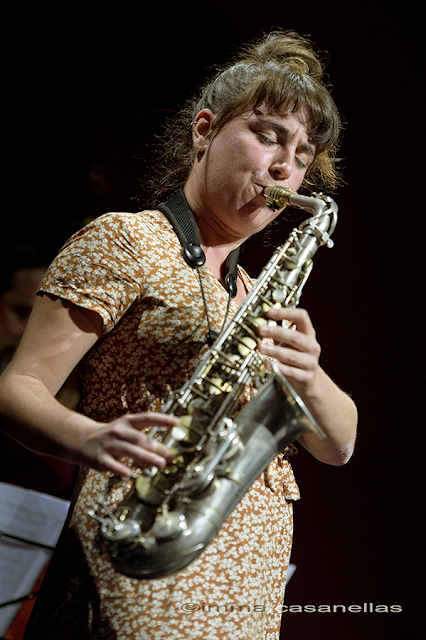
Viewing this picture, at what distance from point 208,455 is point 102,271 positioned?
39 centimetres

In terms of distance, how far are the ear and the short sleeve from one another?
1.37 ft

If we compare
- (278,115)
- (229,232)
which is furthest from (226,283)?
(278,115)

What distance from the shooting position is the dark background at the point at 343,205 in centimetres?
217

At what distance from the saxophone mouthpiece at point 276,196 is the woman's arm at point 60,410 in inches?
19.7

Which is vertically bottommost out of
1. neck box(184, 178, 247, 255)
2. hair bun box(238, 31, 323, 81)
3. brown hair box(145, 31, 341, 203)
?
neck box(184, 178, 247, 255)

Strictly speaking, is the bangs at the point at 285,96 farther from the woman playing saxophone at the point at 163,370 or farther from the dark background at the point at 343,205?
the dark background at the point at 343,205

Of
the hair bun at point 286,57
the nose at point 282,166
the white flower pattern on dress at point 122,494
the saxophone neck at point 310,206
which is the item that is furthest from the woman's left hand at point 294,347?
the hair bun at point 286,57

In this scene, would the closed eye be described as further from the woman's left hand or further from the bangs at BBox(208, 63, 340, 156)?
the woman's left hand

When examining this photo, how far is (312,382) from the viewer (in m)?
1.09

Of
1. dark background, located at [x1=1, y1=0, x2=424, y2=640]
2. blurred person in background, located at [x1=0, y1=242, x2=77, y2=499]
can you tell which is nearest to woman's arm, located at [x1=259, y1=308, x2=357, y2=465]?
dark background, located at [x1=1, y1=0, x2=424, y2=640]

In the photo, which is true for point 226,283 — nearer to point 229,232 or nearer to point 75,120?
point 229,232

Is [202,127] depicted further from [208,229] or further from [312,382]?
[312,382]

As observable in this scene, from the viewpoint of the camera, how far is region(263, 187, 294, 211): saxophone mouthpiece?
1313mm

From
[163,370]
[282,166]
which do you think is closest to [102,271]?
[163,370]
